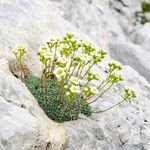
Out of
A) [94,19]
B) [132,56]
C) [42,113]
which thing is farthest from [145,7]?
[42,113]

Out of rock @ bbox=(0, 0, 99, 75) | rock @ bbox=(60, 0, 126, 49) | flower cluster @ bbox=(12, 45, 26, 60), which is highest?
flower cluster @ bbox=(12, 45, 26, 60)

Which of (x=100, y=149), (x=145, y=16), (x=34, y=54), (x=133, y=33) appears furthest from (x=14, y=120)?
(x=145, y=16)

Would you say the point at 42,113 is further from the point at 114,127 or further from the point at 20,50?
the point at 114,127

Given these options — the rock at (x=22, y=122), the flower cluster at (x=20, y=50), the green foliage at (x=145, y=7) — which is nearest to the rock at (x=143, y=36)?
the green foliage at (x=145, y=7)

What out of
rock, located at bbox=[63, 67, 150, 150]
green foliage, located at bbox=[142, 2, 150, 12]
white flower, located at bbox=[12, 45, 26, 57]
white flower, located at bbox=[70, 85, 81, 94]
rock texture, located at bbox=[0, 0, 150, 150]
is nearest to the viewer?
rock texture, located at bbox=[0, 0, 150, 150]

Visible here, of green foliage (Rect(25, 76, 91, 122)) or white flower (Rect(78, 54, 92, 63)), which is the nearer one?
white flower (Rect(78, 54, 92, 63))

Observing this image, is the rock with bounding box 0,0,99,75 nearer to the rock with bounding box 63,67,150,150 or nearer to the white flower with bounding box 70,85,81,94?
the rock with bounding box 63,67,150,150

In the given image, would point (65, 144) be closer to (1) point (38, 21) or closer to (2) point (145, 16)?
(1) point (38, 21)

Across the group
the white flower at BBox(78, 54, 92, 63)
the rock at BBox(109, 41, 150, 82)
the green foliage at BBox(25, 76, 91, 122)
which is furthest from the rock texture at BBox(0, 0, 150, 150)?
the rock at BBox(109, 41, 150, 82)
